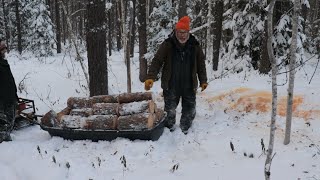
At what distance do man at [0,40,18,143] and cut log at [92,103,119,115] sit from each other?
5.29ft

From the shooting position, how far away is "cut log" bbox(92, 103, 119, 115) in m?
6.84

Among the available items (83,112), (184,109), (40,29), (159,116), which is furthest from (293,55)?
(40,29)

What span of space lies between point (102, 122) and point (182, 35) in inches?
85.9

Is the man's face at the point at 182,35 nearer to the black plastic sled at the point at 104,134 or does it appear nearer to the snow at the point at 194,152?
the black plastic sled at the point at 104,134

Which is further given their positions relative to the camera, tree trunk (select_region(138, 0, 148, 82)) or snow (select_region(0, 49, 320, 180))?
tree trunk (select_region(138, 0, 148, 82))

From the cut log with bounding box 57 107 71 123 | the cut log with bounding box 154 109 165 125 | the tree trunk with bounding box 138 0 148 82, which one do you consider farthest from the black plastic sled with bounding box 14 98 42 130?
the tree trunk with bounding box 138 0 148 82

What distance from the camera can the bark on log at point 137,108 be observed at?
6.72 meters

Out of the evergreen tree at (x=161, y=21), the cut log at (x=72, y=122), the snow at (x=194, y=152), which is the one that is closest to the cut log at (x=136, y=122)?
the snow at (x=194, y=152)

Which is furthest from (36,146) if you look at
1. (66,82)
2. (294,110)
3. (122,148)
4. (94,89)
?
(66,82)

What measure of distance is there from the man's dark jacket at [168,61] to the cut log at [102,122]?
109cm

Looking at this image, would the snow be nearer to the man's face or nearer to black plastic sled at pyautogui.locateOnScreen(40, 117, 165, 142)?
black plastic sled at pyautogui.locateOnScreen(40, 117, 165, 142)

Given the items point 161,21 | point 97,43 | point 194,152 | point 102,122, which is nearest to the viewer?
point 194,152

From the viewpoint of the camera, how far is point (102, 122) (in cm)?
657

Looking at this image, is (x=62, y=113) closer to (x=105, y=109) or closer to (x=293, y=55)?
(x=105, y=109)
